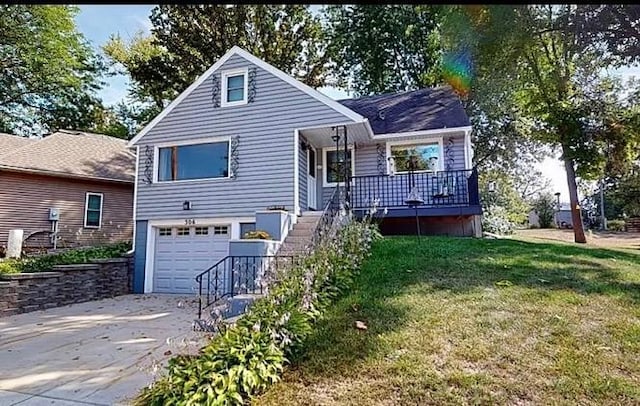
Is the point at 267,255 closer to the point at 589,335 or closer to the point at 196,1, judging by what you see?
the point at 589,335

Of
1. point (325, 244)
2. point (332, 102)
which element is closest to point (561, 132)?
point (332, 102)

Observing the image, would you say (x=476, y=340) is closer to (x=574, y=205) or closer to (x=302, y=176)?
(x=302, y=176)

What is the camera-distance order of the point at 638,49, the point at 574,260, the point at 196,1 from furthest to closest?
1. the point at 638,49
2. the point at 574,260
3. the point at 196,1

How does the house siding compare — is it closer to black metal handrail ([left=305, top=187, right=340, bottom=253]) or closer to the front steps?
black metal handrail ([left=305, top=187, right=340, bottom=253])

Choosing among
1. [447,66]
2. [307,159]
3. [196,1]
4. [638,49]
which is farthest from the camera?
[447,66]

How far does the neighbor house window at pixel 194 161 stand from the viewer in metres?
10.9

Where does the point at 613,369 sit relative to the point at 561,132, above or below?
below

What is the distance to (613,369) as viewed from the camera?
3.54m

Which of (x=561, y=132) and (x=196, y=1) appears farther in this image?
(x=561, y=132)

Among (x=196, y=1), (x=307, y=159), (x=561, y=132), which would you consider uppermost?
(x=561, y=132)

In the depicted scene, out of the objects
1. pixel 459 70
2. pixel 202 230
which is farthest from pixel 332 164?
pixel 459 70

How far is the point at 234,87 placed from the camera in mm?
11117

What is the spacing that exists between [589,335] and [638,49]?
9038 millimetres

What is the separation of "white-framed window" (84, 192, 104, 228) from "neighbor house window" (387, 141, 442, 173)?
10.7 meters
